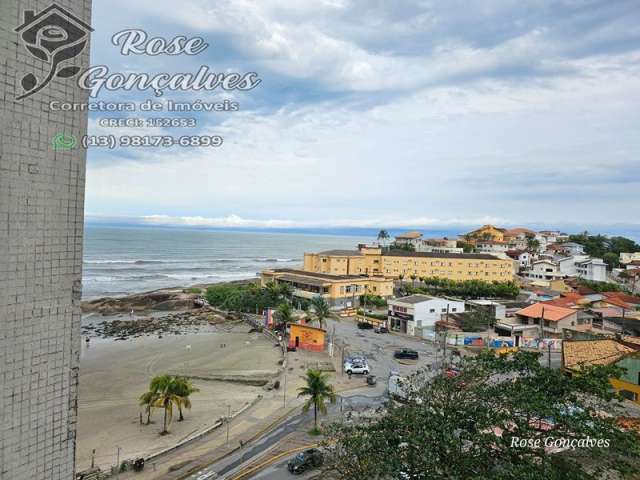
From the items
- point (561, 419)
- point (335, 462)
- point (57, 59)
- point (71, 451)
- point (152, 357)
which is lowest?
point (152, 357)

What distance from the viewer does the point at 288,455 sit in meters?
16.8

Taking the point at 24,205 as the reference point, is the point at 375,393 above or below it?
below

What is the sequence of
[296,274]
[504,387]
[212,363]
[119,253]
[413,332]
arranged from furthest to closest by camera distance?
[119,253] < [296,274] < [413,332] < [212,363] < [504,387]

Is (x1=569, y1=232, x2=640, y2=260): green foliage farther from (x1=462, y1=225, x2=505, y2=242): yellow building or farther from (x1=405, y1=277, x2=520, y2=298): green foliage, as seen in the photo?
(x1=405, y1=277, x2=520, y2=298): green foliage

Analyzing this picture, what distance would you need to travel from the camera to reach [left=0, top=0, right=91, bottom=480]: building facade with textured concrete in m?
7.35

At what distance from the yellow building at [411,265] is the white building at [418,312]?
2741 centimetres

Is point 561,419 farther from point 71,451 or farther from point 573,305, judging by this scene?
point 573,305

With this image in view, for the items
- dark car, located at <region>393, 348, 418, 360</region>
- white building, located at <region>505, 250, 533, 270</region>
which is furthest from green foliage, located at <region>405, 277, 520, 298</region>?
dark car, located at <region>393, 348, 418, 360</region>

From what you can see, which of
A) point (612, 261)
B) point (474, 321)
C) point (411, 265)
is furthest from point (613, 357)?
point (612, 261)

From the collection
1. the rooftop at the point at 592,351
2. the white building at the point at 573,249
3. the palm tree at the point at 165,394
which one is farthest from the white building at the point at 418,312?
the white building at the point at 573,249

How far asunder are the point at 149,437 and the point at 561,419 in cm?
1843

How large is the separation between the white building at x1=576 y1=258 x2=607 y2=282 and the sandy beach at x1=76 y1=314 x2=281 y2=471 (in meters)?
62.6

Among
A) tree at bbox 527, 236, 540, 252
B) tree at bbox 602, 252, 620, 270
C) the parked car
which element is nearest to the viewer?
the parked car

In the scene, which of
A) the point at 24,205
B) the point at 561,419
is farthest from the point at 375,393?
the point at 24,205
